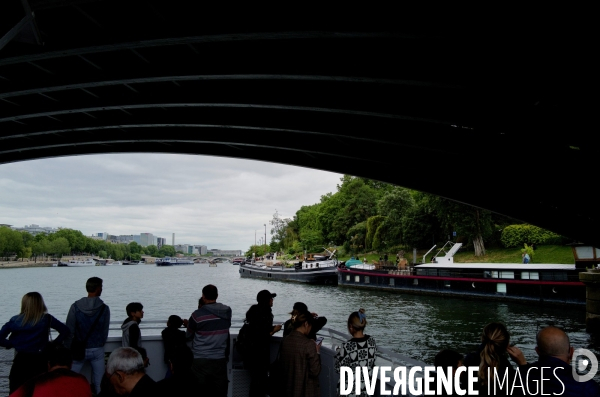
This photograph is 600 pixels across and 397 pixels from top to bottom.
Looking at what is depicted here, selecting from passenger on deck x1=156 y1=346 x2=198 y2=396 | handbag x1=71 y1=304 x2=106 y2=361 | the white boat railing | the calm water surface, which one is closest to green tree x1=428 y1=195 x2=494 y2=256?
the calm water surface

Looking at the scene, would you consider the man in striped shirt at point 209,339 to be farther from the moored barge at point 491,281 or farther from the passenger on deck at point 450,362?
the moored barge at point 491,281

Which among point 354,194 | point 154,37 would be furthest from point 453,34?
point 354,194

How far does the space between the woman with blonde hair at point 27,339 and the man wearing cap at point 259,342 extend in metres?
2.40

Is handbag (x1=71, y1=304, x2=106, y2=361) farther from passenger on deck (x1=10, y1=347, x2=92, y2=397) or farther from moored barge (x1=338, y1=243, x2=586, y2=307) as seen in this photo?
moored barge (x1=338, y1=243, x2=586, y2=307)

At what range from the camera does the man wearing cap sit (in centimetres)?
615

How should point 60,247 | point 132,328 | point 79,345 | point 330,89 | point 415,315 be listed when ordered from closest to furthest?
point 79,345, point 132,328, point 330,89, point 415,315, point 60,247

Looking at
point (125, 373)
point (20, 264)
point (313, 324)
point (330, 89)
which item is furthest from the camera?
point (20, 264)

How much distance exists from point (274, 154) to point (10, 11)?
13269 millimetres

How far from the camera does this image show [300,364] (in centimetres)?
512

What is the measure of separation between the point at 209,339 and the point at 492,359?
3617 millimetres

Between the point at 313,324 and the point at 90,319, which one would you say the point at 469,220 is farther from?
the point at 90,319

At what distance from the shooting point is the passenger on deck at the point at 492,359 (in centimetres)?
359

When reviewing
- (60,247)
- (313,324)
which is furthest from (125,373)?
(60,247)

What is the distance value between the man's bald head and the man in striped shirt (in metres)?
3.83
